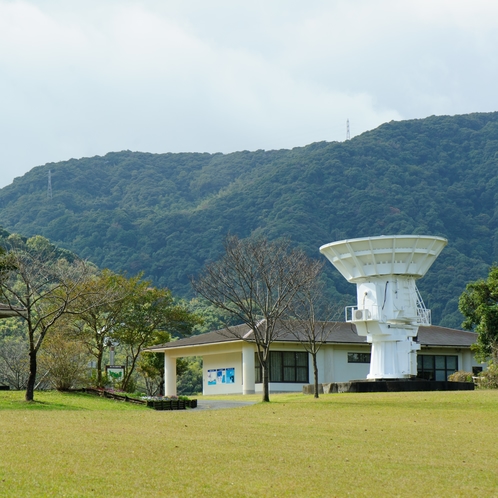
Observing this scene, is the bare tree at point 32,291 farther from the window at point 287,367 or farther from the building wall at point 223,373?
the window at point 287,367

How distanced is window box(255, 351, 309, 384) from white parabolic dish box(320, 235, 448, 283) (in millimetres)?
12484

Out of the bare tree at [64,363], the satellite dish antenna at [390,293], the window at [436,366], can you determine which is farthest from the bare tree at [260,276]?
the window at [436,366]

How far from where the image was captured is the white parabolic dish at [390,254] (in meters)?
37.2

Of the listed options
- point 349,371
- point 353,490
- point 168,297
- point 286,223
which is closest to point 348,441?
point 353,490

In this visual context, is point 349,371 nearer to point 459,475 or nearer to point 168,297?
point 168,297

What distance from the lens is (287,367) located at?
49719 mm

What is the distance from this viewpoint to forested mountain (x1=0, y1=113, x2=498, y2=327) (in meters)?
109

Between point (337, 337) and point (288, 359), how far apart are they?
10.7 ft

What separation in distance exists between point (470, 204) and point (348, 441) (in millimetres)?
108915

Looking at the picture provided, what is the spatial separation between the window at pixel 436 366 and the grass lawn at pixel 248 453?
26.5 m

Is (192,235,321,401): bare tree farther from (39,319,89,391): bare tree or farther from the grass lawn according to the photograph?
the grass lawn

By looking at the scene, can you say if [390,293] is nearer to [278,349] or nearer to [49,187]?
[278,349]

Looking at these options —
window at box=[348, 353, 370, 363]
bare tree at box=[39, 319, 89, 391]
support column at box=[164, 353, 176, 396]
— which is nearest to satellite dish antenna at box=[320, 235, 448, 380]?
window at box=[348, 353, 370, 363]

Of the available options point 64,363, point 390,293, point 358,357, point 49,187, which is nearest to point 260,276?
point 390,293
